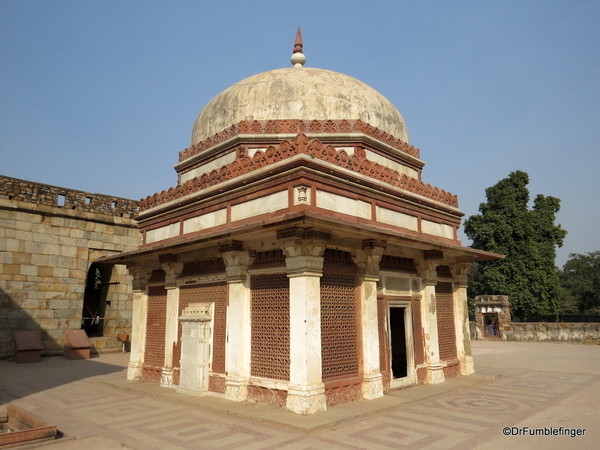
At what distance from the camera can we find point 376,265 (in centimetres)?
907

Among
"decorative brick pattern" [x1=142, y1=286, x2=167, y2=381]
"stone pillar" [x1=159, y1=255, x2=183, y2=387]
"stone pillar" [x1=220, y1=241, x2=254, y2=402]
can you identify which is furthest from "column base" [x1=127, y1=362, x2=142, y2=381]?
"stone pillar" [x1=220, y1=241, x2=254, y2=402]

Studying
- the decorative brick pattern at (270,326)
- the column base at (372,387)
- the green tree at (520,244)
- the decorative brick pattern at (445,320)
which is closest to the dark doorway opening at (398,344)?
the decorative brick pattern at (445,320)

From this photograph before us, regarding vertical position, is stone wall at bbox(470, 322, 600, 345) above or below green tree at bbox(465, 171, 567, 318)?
below

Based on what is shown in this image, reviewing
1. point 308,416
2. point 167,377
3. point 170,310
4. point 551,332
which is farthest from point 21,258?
point 551,332

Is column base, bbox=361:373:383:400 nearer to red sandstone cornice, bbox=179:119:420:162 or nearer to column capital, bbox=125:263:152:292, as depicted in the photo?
red sandstone cornice, bbox=179:119:420:162

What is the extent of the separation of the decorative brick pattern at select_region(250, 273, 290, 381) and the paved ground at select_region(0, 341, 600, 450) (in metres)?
0.72

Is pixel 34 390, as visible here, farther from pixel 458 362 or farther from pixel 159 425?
pixel 458 362

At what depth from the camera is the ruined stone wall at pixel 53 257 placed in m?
15.9

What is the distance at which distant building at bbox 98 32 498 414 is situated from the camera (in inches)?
311

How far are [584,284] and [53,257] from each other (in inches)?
1715

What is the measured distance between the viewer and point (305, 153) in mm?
8008

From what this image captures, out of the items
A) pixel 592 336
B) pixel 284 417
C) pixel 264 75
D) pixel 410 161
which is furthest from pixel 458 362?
pixel 592 336

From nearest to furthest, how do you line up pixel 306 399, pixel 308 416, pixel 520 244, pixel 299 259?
pixel 308 416
pixel 306 399
pixel 299 259
pixel 520 244

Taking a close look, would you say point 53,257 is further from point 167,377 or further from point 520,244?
point 520,244
